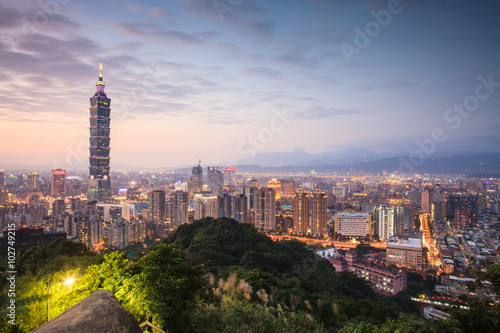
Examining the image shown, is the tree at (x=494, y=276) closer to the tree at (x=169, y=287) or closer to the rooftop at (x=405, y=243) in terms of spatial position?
the tree at (x=169, y=287)

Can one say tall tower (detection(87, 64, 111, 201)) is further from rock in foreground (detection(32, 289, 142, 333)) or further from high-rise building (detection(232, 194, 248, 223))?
rock in foreground (detection(32, 289, 142, 333))

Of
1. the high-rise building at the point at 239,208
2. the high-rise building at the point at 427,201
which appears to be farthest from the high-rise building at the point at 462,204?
the high-rise building at the point at 239,208

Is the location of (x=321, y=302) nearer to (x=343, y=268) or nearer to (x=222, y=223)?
(x=222, y=223)

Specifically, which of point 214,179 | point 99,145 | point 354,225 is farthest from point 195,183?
point 354,225

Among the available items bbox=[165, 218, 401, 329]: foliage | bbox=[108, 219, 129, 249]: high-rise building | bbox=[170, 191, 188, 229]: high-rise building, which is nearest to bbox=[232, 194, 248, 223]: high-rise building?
bbox=[170, 191, 188, 229]: high-rise building

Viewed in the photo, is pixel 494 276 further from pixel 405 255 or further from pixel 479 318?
pixel 405 255

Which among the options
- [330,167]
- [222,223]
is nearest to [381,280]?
[222,223]
